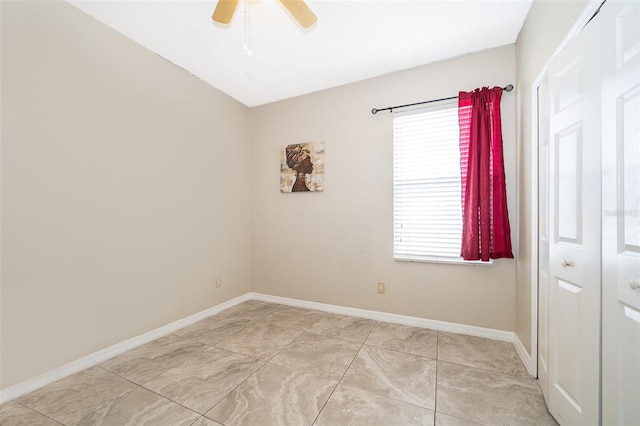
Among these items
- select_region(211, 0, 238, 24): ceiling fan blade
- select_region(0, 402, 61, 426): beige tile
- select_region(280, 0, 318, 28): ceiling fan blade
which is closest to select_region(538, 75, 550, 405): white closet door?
select_region(280, 0, 318, 28): ceiling fan blade

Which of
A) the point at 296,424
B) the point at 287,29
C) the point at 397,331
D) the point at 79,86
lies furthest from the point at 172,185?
the point at 397,331

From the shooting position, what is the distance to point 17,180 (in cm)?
161

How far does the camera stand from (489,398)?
5.09 ft

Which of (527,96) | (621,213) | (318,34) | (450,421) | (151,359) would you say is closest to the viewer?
(621,213)

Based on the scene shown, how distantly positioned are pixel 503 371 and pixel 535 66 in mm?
2239

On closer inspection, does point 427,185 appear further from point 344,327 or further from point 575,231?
point 344,327

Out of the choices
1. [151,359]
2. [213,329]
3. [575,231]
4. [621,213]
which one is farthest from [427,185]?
[151,359]

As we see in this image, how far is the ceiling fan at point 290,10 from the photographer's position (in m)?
1.53

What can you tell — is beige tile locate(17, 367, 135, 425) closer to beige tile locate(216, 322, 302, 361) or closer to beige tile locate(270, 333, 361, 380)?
beige tile locate(216, 322, 302, 361)

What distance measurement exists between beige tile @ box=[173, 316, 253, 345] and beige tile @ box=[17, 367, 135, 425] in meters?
0.67

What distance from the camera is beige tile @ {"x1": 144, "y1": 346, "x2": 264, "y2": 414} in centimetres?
158

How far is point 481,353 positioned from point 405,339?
610 mm

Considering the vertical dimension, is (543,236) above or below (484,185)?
below

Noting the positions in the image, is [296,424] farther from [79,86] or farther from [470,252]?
[79,86]
